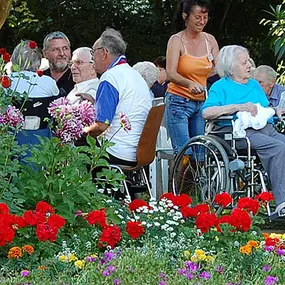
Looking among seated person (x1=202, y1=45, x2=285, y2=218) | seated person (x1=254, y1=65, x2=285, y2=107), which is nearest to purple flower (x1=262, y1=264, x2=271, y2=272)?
seated person (x1=202, y1=45, x2=285, y2=218)

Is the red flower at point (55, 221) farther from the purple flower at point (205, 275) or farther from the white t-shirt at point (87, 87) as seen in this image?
the white t-shirt at point (87, 87)

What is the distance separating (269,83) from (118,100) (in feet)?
9.19

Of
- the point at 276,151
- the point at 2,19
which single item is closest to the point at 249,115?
the point at 276,151

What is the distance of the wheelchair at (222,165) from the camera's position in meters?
6.76

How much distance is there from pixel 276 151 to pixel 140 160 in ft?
3.34

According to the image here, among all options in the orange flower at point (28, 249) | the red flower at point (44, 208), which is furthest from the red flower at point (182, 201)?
the orange flower at point (28, 249)

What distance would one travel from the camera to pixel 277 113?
7.17 meters

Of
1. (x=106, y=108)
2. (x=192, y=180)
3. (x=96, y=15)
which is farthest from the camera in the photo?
(x=96, y=15)

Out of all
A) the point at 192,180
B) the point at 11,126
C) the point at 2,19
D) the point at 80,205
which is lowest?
the point at 192,180

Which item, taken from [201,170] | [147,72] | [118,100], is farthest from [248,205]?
[147,72]

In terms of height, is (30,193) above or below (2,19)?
below

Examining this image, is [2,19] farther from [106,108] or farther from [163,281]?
[163,281]

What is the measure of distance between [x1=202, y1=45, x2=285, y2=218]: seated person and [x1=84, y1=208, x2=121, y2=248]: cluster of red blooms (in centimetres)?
211

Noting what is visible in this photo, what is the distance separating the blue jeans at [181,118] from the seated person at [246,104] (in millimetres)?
738
